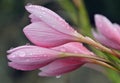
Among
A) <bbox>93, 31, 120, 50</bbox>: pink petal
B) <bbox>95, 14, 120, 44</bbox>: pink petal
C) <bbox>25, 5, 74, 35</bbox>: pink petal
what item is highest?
<bbox>25, 5, 74, 35</bbox>: pink petal

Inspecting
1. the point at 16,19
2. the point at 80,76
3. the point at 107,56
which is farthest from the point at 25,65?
the point at 16,19

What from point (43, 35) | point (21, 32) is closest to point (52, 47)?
point (43, 35)

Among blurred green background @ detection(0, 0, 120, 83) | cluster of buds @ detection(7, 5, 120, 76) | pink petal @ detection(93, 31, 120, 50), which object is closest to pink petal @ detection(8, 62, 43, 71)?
cluster of buds @ detection(7, 5, 120, 76)

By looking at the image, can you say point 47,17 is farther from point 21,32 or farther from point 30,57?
point 21,32

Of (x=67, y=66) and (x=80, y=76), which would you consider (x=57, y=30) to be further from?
(x=80, y=76)

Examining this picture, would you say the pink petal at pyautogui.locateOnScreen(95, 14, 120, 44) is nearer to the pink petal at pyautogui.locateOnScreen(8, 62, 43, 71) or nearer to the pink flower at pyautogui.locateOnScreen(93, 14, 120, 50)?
the pink flower at pyautogui.locateOnScreen(93, 14, 120, 50)

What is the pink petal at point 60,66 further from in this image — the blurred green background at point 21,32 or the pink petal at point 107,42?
the blurred green background at point 21,32
